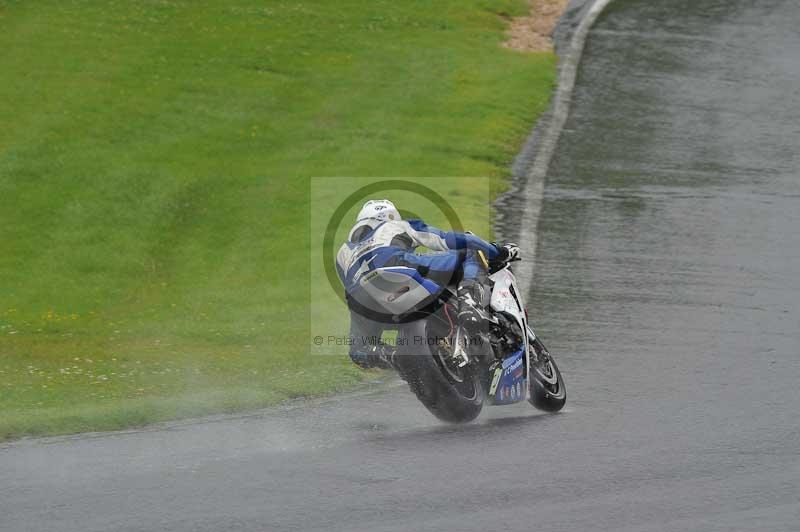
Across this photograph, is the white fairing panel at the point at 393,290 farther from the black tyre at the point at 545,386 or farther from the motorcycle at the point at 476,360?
the black tyre at the point at 545,386

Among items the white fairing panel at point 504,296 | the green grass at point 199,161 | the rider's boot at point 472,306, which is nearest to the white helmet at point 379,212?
the rider's boot at point 472,306

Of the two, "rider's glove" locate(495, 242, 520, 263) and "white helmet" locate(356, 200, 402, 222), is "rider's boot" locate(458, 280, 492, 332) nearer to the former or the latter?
"rider's glove" locate(495, 242, 520, 263)

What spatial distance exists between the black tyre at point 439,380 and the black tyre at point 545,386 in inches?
22.9

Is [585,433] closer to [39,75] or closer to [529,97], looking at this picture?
[529,97]

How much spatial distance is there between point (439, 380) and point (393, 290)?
819 millimetres

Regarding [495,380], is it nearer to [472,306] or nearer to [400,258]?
[472,306]

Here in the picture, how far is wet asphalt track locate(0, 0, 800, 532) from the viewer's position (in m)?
7.75

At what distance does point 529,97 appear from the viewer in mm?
24734

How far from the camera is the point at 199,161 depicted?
20.6 metres

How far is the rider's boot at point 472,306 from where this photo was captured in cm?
952

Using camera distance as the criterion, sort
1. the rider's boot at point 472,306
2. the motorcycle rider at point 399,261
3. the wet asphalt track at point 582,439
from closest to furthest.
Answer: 1. the wet asphalt track at point 582,439
2. the motorcycle rider at point 399,261
3. the rider's boot at point 472,306

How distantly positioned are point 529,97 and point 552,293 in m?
11.4

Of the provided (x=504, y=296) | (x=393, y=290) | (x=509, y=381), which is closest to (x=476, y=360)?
(x=509, y=381)

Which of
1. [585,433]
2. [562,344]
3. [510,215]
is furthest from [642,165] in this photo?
[585,433]
